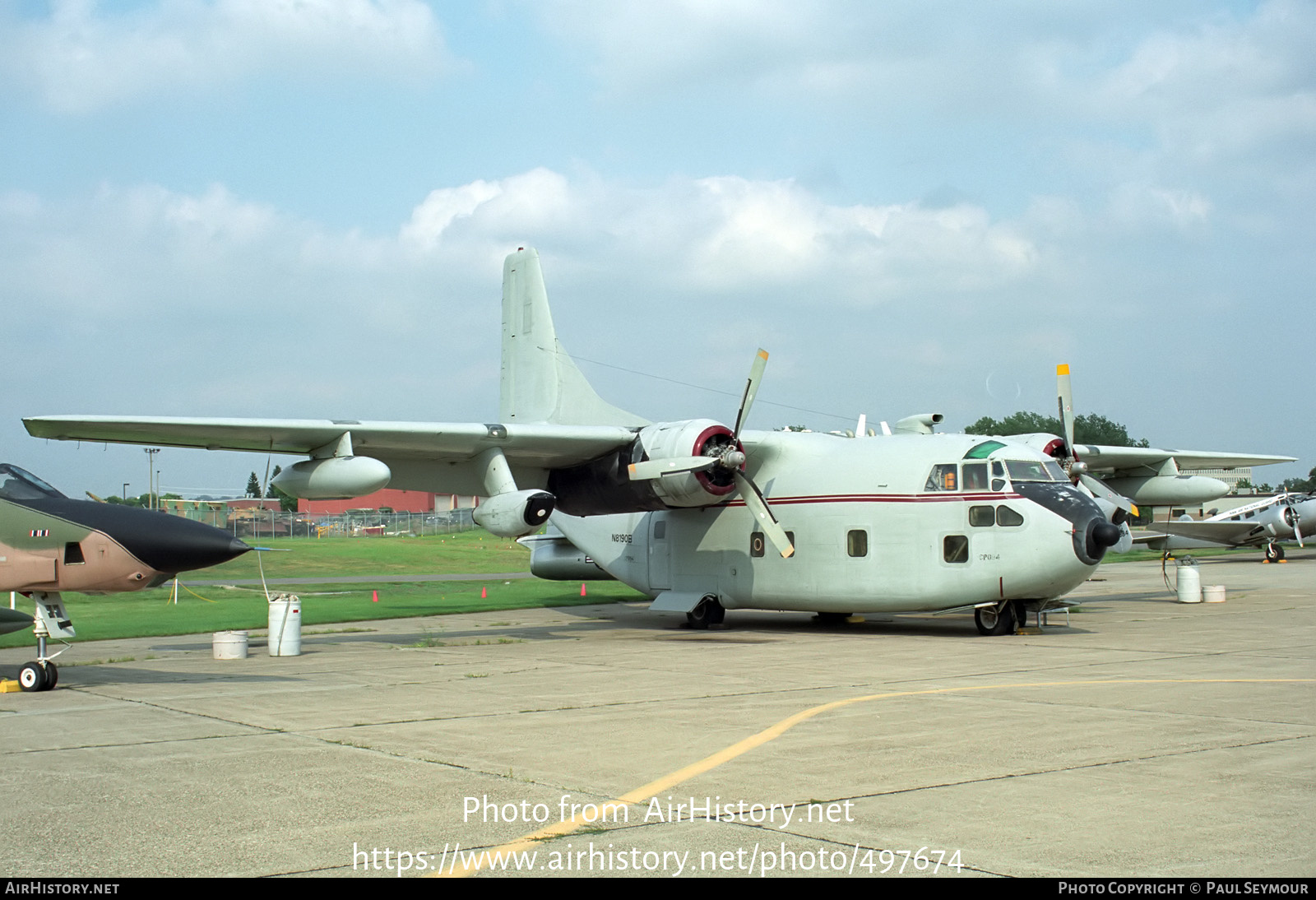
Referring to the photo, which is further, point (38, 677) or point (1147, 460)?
point (1147, 460)

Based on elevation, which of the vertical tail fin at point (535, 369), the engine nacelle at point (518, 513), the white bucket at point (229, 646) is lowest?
the white bucket at point (229, 646)

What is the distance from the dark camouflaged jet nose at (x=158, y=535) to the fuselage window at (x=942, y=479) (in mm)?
11154

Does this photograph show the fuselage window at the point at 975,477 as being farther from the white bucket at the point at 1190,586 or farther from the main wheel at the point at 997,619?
the white bucket at the point at 1190,586

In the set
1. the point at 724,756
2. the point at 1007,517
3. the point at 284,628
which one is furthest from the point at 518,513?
the point at 724,756

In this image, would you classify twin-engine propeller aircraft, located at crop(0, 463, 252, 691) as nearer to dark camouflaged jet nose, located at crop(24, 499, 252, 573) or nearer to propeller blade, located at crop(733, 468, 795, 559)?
dark camouflaged jet nose, located at crop(24, 499, 252, 573)

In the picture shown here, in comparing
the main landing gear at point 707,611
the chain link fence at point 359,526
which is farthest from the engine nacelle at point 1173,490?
the chain link fence at point 359,526

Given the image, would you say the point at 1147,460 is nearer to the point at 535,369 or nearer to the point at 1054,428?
the point at 535,369

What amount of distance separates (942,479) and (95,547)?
41.3 feet

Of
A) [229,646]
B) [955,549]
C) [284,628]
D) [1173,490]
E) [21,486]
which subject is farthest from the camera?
[1173,490]

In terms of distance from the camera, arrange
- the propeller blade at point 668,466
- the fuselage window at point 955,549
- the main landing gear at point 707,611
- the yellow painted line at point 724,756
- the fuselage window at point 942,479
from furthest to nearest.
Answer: the main landing gear at point 707,611, the propeller blade at point 668,466, the fuselage window at point 942,479, the fuselage window at point 955,549, the yellow painted line at point 724,756

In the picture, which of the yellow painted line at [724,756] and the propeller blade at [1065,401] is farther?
the propeller blade at [1065,401]

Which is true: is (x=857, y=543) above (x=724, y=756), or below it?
above

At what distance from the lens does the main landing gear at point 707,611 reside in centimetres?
2103

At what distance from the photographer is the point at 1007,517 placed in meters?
17.5
